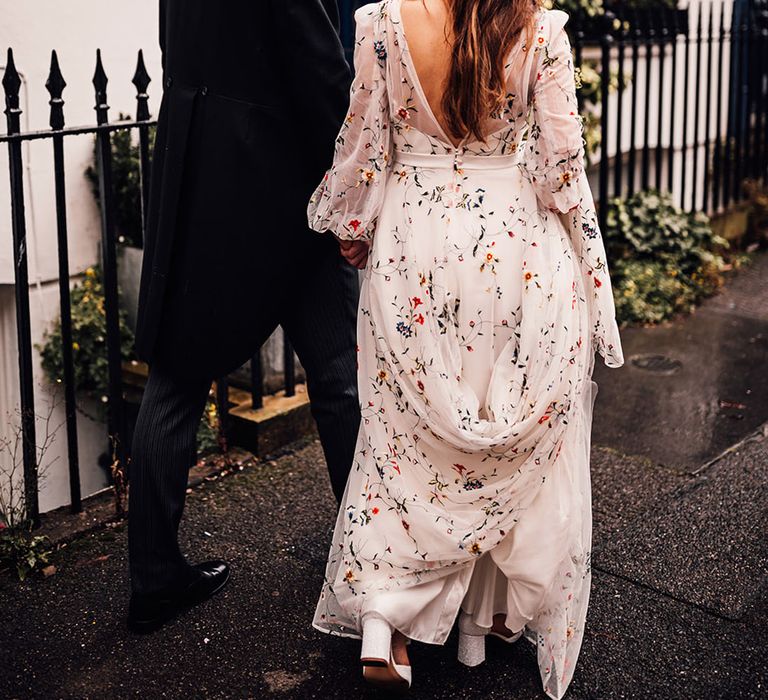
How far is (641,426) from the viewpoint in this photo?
4.57 m

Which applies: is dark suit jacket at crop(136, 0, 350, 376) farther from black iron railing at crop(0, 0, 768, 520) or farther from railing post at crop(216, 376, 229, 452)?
railing post at crop(216, 376, 229, 452)

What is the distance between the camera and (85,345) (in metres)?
5.30

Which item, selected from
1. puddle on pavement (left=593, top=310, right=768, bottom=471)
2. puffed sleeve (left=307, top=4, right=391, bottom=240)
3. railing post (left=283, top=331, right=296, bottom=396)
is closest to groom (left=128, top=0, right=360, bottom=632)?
puffed sleeve (left=307, top=4, right=391, bottom=240)

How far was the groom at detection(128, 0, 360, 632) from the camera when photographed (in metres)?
2.78

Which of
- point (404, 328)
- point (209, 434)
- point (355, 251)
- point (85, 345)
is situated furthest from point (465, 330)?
point (85, 345)

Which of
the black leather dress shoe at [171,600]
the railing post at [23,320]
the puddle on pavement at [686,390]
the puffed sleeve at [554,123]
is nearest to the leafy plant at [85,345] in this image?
the railing post at [23,320]

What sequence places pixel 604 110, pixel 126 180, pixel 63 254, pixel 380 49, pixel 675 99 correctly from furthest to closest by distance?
1. pixel 675 99
2. pixel 604 110
3. pixel 126 180
4. pixel 63 254
5. pixel 380 49

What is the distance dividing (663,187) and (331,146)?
5769 mm

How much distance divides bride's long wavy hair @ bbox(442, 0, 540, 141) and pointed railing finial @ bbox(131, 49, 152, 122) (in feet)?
4.83

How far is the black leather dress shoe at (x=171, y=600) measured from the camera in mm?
3057

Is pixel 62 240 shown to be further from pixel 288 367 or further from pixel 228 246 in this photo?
pixel 288 367

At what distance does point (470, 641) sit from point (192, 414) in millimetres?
1019

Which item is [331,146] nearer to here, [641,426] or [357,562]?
[357,562]

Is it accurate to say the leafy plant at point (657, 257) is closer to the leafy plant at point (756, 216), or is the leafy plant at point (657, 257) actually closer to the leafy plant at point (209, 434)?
the leafy plant at point (756, 216)
